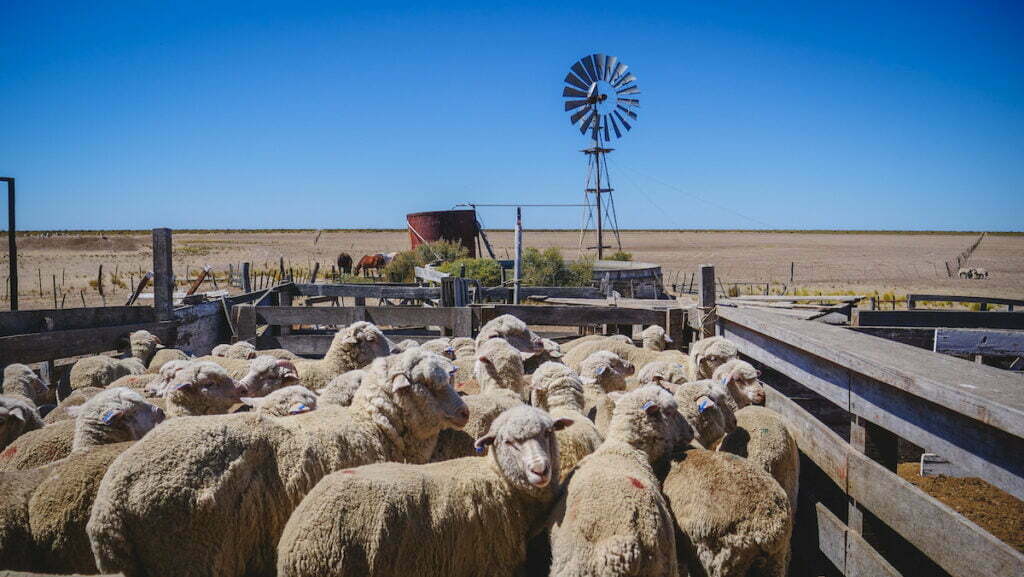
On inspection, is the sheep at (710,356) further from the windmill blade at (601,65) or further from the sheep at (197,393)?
the windmill blade at (601,65)

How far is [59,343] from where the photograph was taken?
647 cm

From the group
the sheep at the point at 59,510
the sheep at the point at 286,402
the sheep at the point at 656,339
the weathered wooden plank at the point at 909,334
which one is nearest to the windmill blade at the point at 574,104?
the sheep at the point at 656,339

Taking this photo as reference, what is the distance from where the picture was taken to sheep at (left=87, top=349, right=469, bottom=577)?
2.87 metres

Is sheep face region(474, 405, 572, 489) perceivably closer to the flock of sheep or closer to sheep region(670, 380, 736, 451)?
the flock of sheep

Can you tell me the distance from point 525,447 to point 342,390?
2086mm

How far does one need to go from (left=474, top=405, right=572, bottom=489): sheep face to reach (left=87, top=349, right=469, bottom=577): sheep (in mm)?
819

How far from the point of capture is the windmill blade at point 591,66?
26156mm

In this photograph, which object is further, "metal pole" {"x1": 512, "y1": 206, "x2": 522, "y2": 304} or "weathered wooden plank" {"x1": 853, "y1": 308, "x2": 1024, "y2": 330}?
"metal pole" {"x1": 512, "y1": 206, "x2": 522, "y2": 304}

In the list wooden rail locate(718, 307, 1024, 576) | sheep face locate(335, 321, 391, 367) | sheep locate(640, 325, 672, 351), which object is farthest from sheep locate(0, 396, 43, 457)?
sheep locate(640, 325, 672, 351)

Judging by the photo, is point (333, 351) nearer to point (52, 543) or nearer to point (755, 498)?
point (52, 543)

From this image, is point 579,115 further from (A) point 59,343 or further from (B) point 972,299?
(A) point 59,343

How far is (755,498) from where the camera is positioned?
320 centimetres

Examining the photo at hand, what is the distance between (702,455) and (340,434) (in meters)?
2.19

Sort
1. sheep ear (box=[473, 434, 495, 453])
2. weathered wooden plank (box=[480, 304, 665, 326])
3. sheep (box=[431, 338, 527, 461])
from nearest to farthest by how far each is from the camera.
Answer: sheep ear (box=[473, 434, 495, 453]), sheep (box=[431, 338, 527, 461]), weathered wooden plank (box=[480, 304, 665, 326])
